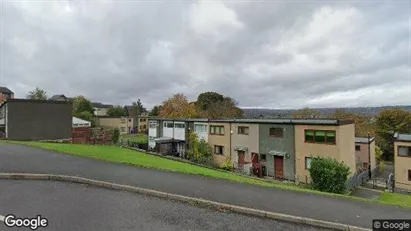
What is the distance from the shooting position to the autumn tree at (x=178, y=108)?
5900cm

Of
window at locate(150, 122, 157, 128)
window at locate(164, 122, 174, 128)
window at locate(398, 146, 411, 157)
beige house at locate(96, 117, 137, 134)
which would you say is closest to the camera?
window at locate(398, 146, 411, 157)

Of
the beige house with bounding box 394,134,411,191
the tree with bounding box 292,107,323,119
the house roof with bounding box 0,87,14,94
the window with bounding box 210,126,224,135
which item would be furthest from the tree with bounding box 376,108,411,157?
the house roof with bounding box 0,87,14,94

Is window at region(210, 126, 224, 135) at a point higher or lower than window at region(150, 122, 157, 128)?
lower

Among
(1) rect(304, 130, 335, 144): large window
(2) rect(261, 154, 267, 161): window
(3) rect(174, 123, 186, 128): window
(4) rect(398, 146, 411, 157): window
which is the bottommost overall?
(2) rect(261, 154, 267, 161): window

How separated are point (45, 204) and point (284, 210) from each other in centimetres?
674

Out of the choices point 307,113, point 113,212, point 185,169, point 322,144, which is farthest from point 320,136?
point 307,113

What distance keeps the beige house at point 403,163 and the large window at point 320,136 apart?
32.3 feet

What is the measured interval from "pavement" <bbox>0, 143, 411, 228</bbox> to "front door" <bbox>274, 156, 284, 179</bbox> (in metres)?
16.7

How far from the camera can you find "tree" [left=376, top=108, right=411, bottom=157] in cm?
4622

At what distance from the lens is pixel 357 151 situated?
33.6 m

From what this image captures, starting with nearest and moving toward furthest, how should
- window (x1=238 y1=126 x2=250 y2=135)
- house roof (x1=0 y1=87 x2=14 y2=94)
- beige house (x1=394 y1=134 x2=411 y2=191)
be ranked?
beige house (x1=394 y1=134 x2=411 y2=191) < window (x1=238 y1=126 x2=250 y2=135) < house roof (x1=0 y1=87 x2=14 y2=94)

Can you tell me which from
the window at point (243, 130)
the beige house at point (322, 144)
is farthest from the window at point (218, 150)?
the beige house at point (322, 144)

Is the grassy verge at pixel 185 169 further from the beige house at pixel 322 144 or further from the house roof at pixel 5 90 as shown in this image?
the house roof at pixel 5 90

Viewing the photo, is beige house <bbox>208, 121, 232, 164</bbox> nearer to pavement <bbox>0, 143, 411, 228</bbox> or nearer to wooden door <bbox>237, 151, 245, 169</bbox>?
wooden door <bbox>237, 151, 245, 169</bbox>
